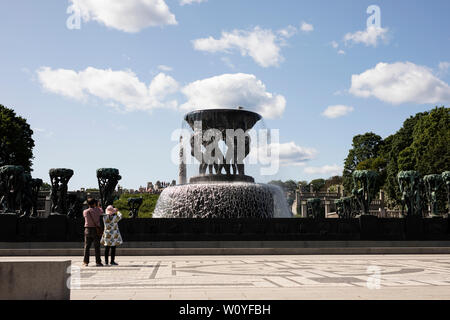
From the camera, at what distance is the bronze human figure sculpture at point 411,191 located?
25.7 m

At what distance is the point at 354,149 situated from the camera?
9138cm

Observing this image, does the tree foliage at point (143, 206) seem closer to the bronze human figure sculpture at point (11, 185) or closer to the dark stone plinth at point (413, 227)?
the bronze human figure sculpture at point (11, 185)

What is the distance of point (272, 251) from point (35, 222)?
1114 cm

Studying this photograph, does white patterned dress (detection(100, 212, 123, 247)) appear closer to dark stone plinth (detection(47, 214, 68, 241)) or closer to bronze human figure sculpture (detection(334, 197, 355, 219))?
dark stone plinth (detection(47, 214, 68, 241))

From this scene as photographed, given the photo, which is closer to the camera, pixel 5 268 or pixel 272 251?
pixel 5 268

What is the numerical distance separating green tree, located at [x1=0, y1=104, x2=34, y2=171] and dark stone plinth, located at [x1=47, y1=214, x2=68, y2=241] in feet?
93.2

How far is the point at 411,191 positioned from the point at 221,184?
11623 millimetres

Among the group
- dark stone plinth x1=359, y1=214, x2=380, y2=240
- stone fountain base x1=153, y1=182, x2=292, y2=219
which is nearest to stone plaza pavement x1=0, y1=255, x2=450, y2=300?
Result: dark stone plinth x1=359, y1=214, x2=380, y2=240

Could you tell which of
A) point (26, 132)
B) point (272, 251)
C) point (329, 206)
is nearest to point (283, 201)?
point (272, 251)

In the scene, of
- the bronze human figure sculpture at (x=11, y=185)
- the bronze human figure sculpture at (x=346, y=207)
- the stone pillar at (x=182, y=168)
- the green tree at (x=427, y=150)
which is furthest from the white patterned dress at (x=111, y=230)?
the green tree at (x=427, y=150)

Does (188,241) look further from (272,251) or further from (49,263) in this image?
(49,263)

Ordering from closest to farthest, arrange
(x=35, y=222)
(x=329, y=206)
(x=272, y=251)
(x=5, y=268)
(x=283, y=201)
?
1. (x=5, y=268)
2. (x=272, y=251)
3. (x=35, y=222)
4. (x=283, y=201)
5. (x=329, y=206)

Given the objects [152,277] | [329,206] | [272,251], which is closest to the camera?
[152,277]

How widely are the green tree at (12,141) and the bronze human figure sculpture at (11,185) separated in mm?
24792
